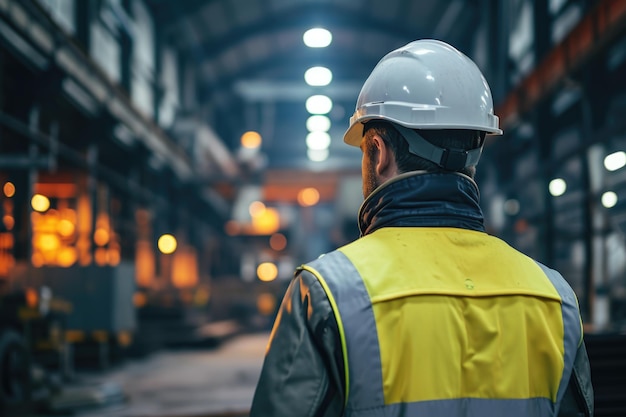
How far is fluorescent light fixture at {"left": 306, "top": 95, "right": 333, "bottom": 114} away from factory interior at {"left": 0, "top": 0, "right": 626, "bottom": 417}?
0.16 metres

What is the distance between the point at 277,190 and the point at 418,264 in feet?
79.1

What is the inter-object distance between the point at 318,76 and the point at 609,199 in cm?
1732

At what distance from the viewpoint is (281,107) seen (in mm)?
30844

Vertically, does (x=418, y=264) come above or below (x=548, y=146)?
below

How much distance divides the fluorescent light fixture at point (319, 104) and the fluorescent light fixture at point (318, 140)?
1.37m

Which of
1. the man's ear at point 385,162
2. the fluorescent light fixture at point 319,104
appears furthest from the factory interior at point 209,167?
the man's ear at point 385,162

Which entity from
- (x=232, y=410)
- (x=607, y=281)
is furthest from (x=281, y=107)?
(x=232, y=410)

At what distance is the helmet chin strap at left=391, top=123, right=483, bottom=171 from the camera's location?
1.61 meters

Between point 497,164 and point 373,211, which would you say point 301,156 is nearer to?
point 497,164

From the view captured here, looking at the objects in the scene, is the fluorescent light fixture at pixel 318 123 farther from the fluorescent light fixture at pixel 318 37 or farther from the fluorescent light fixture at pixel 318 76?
the fluorescent light fixture at pixel 318 37

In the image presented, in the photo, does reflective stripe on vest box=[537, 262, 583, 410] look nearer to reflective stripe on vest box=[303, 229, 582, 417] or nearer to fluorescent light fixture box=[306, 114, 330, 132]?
reflective stripe on vest box=[303, 229, 582, 417]

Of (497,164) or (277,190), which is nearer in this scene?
(497,164)

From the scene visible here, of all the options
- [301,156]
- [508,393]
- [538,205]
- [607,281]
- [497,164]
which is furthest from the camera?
[301,156]

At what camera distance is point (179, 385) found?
10453 mm
